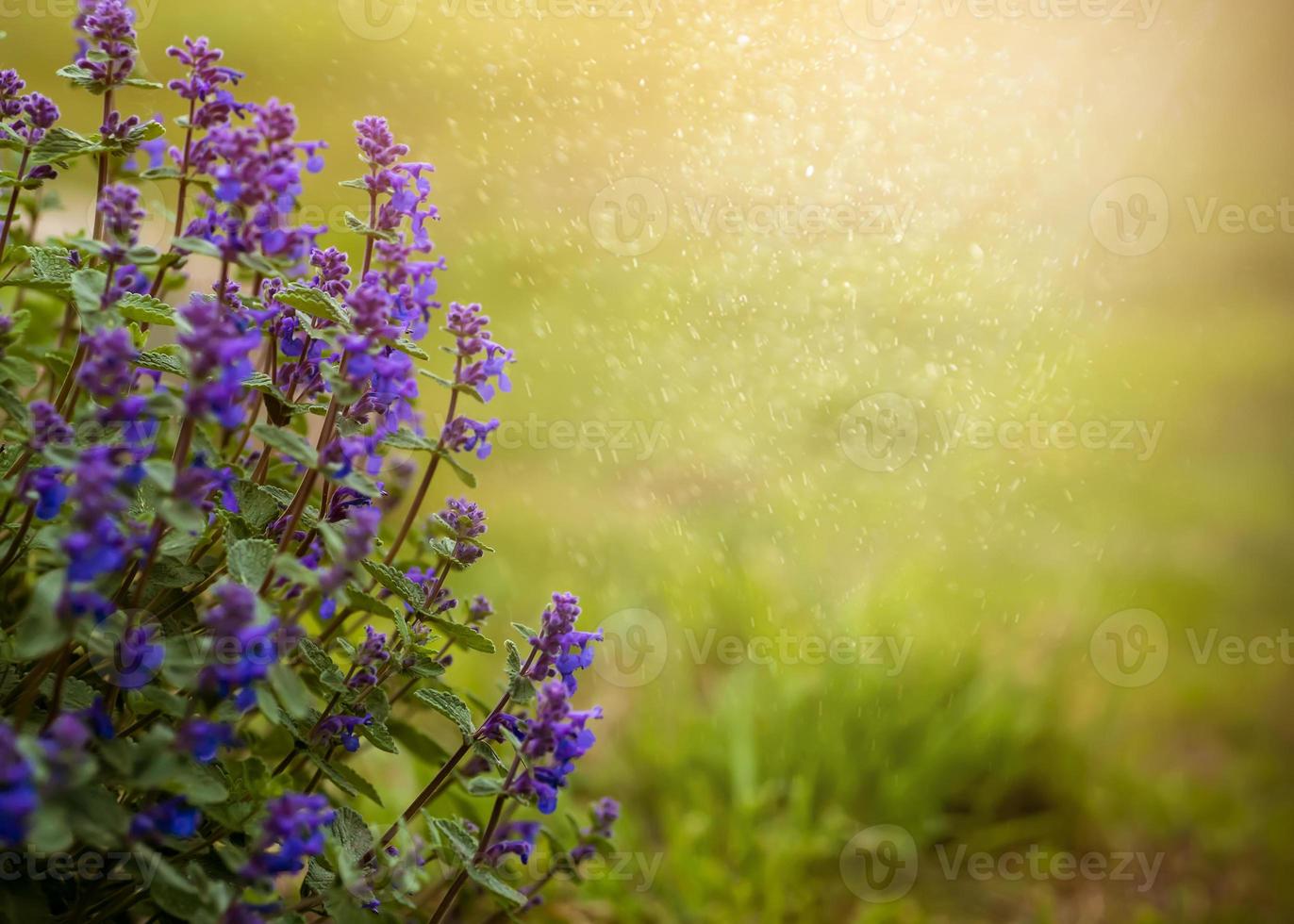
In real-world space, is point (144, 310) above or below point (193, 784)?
above

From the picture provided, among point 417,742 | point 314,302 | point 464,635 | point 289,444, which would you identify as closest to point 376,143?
point 314,302

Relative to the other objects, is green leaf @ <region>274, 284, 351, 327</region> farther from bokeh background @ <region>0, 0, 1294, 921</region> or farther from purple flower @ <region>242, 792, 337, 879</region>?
bokeh background @ <region>0, 0, 1294, 921</region>

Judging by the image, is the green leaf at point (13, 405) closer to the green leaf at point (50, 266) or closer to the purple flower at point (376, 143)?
the green leaf at point (50, 266)

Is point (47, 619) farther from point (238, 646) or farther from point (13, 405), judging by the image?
point (13, 405)

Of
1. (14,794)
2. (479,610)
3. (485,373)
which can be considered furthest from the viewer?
(479,610)

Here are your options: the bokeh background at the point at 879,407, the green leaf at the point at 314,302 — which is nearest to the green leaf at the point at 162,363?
the green leaf at the point at 314,302

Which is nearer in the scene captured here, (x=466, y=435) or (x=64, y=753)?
(x=64, y=753)

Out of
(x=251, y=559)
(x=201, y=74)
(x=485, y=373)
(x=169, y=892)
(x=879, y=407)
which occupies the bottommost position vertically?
(x=169, y=892)

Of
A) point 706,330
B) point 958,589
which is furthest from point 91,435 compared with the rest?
point 706,330
